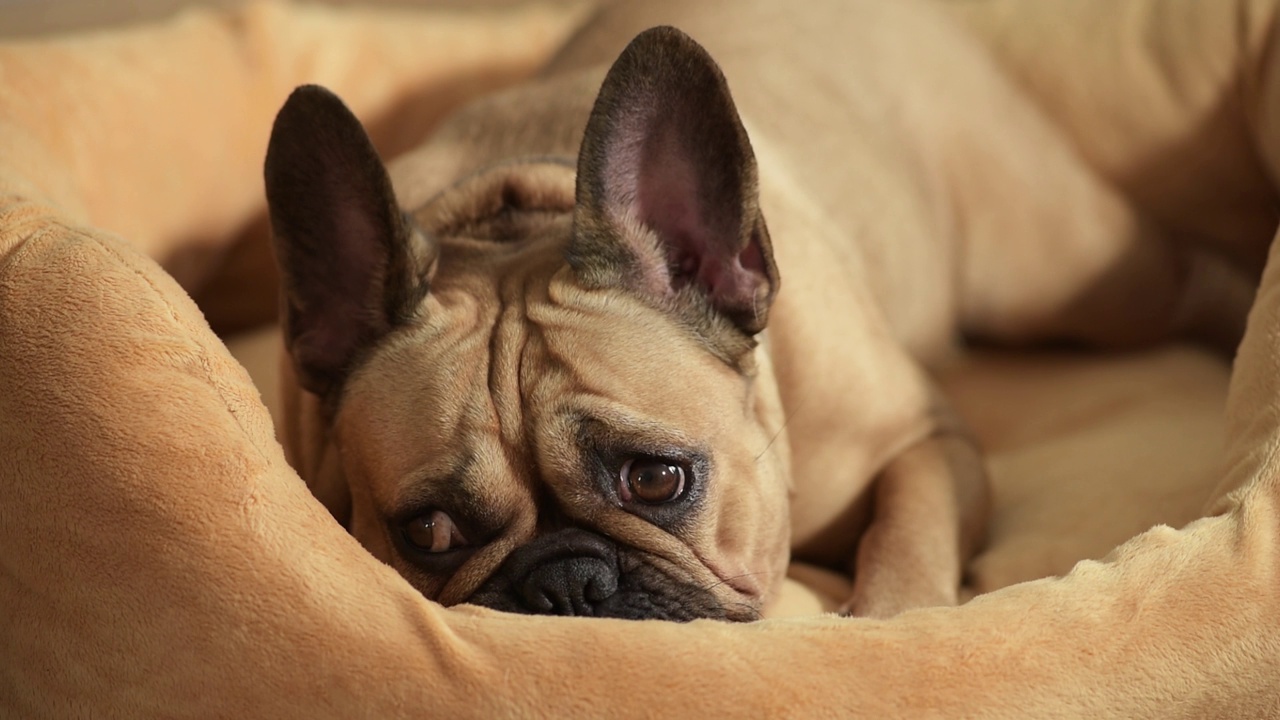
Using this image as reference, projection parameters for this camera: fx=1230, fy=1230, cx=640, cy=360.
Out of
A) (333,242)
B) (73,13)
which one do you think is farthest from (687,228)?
(73,13)

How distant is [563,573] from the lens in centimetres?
164

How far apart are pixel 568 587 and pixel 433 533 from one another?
0.24 metres

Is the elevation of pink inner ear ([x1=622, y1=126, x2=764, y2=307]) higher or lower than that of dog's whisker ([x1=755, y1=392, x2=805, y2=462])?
higher

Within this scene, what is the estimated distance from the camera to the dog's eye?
1.74 meters

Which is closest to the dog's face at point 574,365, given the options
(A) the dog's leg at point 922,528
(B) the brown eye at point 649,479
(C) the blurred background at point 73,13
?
(B) the brown eye at point 649,479

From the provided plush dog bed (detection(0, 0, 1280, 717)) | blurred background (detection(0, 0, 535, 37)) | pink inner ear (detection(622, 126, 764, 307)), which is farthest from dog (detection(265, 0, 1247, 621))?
blurred background (detection(0, 0, 535, 37))

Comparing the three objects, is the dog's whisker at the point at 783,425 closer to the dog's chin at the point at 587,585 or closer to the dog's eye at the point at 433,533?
the dog's chin at the point at 587,585

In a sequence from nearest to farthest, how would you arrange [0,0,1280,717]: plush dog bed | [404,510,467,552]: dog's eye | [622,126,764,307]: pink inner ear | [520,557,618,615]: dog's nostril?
[0,0,1280,717]: plush dog bed → [520,557,618,615]: dog's nostril → [404,510,467,552]: dog's eye → [622,126,764,307]: pink inner ear

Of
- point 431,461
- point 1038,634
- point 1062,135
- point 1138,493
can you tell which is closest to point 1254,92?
point 1062,135

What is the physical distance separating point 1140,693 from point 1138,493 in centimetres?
81

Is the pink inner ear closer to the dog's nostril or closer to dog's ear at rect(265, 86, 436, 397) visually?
dog's ear at rect(265, 86, 436, 397)

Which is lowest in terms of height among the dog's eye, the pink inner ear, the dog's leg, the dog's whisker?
the dog's leg

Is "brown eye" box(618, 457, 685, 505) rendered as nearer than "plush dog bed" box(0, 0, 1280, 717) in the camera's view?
No

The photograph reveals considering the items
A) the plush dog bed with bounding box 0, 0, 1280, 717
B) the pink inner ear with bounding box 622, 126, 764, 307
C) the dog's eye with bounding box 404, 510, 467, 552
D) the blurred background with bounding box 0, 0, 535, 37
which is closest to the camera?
the plush dog bed with bounding box 0, 0, 1280, 717
